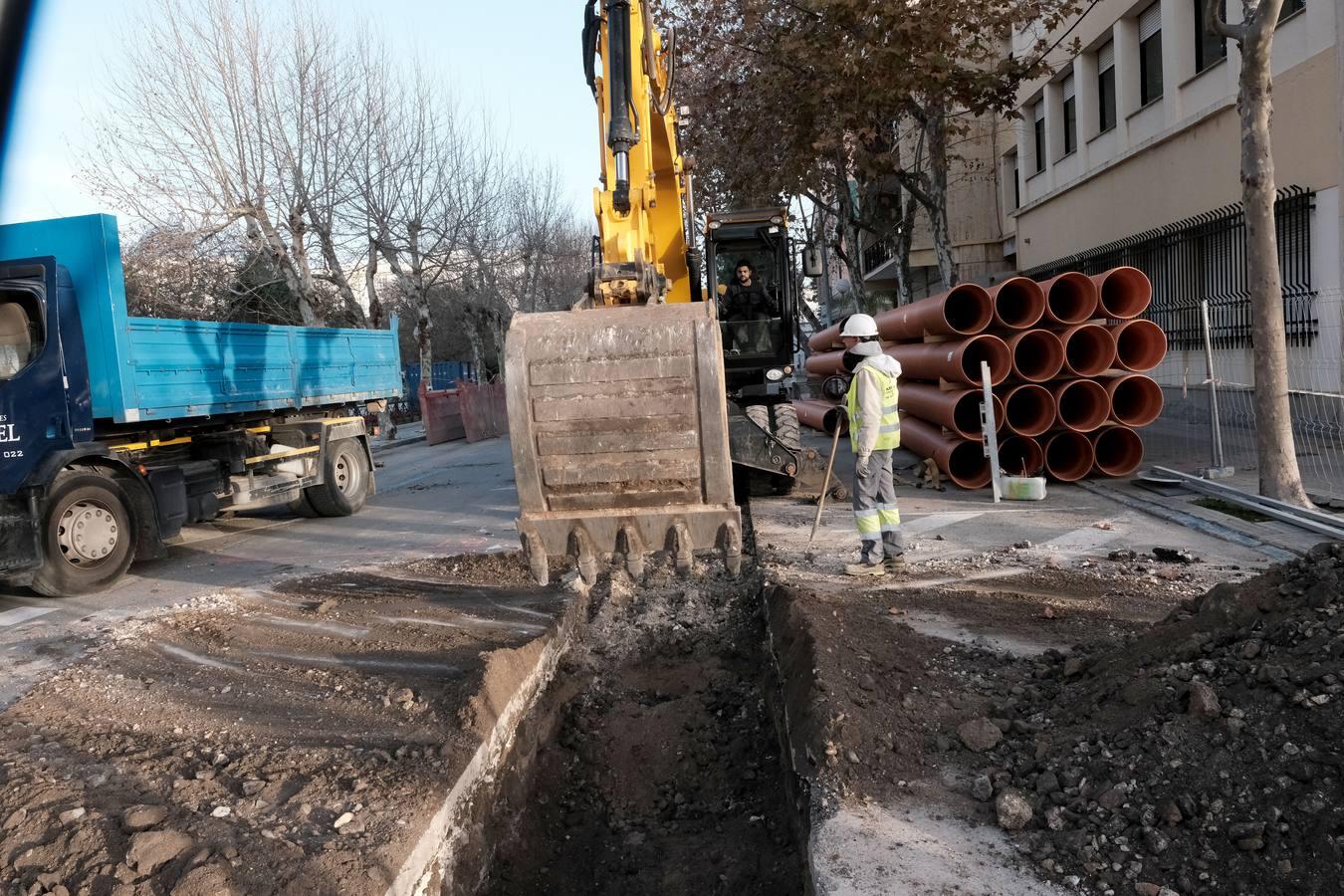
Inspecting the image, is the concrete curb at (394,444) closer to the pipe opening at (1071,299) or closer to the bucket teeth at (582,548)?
the pipe opening at (1071,299)

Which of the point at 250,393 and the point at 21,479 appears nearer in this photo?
the point at 21,479

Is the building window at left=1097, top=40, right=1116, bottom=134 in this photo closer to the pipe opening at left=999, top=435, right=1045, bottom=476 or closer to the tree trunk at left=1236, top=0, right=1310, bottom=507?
the pipe opening at left=999, top=435, right=1045, bottom=476

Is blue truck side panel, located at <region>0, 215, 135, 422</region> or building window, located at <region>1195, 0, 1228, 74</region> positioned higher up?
building window, located at <region>1195, 0, 1228, 74</region>

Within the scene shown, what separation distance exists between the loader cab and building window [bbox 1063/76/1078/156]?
12.7 m

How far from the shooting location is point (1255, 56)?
807 cm

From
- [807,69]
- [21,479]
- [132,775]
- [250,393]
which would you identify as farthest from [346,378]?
[132,775]

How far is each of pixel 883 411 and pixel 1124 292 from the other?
4921mm

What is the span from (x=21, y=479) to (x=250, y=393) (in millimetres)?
3153

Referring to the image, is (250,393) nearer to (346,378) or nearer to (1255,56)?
(346,378)

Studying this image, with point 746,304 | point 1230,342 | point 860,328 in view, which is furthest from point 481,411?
point 860,328

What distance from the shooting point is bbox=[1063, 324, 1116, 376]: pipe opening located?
10344mm

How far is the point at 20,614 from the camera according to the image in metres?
7.79

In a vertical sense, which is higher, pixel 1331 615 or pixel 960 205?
pixel 960 205

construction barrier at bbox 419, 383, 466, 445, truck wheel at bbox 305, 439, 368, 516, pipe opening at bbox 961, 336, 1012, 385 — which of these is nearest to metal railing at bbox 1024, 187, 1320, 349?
pipe opening at bbox 961, 336, 1012, 385
